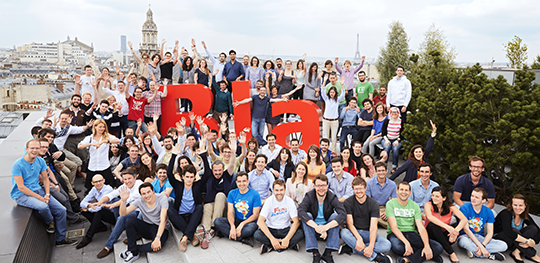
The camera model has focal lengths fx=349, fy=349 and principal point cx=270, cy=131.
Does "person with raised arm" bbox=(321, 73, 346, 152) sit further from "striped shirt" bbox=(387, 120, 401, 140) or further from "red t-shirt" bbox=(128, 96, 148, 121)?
"red t-shirt" bbox=(128, 96, 148, 121)

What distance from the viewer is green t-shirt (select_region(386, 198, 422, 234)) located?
6.68 metres

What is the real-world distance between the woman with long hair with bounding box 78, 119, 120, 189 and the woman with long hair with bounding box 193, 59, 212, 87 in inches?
190

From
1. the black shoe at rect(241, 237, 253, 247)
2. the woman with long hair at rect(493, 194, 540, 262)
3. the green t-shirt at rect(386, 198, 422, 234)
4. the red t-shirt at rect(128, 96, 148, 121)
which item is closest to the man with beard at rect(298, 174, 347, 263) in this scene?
the green t-shirt at rect(386, 198, 422, 234)

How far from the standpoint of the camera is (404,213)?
21.9 ft

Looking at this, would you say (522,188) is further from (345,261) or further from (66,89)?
(66,89)

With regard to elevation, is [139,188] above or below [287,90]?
below

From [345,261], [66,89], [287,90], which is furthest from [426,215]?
[66,89]

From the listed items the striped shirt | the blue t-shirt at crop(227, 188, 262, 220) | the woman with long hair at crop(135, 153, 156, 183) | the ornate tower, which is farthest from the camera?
the ornate tower

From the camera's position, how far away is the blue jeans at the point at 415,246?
21.1 feet

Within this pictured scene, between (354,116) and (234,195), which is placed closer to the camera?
(234,195)

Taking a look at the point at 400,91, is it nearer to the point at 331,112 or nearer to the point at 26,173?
the point at 331,112

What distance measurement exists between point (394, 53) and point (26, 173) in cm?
4036

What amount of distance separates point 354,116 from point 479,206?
215 inches

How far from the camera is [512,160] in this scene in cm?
816
